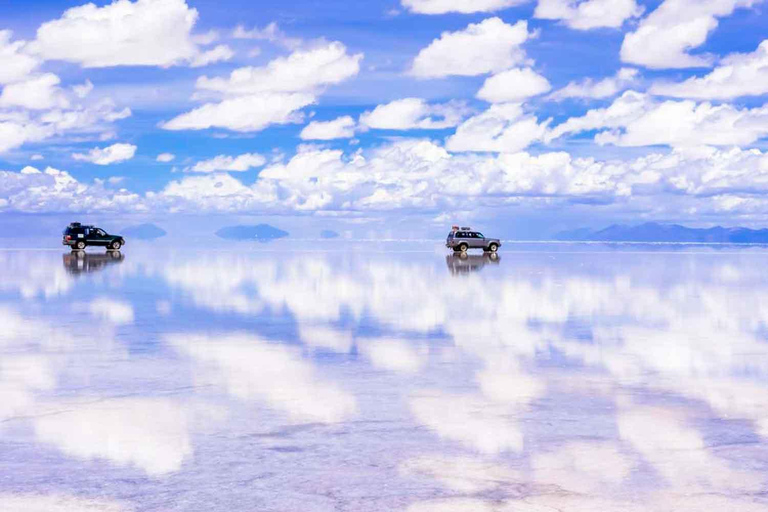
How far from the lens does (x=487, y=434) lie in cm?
985

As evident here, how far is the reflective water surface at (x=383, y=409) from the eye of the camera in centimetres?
775

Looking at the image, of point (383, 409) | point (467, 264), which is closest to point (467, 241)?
point (467, 264)

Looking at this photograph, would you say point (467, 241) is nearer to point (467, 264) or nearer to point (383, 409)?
point (467, 264)

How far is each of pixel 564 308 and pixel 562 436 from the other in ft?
52.3

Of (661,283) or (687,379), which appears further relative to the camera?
(661,283)

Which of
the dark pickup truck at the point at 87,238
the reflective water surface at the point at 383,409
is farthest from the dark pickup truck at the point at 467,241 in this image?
the reflective water surface at the point at 383,409

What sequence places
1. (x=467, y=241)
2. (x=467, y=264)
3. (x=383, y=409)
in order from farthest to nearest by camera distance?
(x=467, y=241) < (x=467, y=264) < (x=383, y=409)

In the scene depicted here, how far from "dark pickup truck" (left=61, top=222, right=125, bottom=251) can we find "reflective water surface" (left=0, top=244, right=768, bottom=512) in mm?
57631

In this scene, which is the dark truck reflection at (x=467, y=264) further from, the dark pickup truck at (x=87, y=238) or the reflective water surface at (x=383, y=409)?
the dark pickup truck at (x=87, y=238)

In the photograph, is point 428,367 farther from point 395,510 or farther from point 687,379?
point 395,510

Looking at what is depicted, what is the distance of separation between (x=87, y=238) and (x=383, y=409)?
7427 cm

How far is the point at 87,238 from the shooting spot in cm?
8031

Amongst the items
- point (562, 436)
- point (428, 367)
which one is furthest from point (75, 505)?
point (428, 367)

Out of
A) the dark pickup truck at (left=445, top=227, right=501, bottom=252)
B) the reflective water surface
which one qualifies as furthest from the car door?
the reflective water surface
